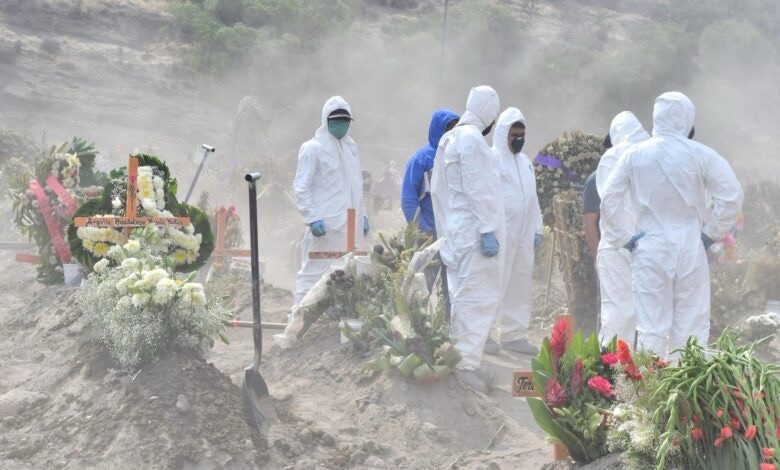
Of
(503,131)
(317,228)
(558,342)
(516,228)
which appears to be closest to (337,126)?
(317,228)

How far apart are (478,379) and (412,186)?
74.7 inches

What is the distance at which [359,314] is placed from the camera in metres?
8.30

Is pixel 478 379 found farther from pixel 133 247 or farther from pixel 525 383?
pixel 525 383

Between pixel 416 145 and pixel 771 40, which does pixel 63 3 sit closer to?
pixel 416 145

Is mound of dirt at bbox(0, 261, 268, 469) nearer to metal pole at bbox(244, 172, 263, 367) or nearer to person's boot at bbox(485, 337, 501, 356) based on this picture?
metal pole at bbox(244, 172, 263, 367)

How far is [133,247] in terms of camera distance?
6.90m

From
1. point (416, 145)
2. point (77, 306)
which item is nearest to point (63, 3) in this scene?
point (416, 145)

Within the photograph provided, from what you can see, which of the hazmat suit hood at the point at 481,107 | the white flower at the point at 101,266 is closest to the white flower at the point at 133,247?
the white flower at the point at 101,266

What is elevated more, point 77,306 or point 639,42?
point 639,42

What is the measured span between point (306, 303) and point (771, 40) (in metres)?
35.2

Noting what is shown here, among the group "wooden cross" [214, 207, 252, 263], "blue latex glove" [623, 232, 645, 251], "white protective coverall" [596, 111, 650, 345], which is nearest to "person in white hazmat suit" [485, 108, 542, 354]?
"white protective coverall" [596, 111, 650, 345]

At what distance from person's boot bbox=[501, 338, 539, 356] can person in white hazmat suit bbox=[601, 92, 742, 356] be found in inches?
90.8

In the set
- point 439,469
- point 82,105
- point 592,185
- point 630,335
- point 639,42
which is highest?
point 639,42

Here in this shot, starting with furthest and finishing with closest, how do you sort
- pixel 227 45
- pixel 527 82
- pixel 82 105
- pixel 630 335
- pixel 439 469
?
pixel 527 82 → pixel 227 45 → pixel 82 105 → pixel 630 335 → pixel 439 469
